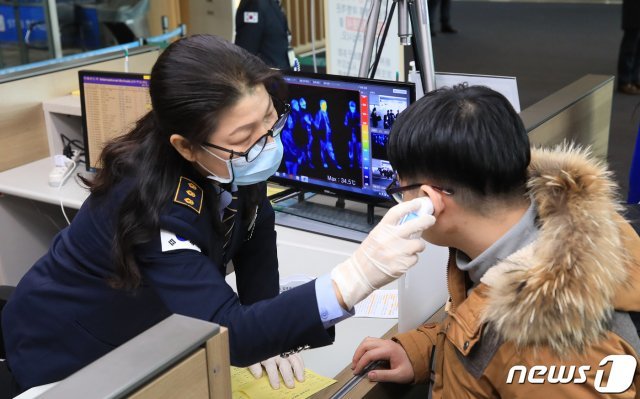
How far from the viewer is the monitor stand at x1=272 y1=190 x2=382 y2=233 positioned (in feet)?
7.02

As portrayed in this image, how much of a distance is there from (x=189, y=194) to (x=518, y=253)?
570mm

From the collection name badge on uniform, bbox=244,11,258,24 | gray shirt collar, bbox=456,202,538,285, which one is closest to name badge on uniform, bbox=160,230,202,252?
gray shirt collar, bbox=456,202,538,285

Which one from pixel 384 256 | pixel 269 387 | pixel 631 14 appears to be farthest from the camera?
pixel 631 14

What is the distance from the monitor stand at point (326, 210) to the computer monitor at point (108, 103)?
61 centimetres

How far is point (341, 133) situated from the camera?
2.06 metres

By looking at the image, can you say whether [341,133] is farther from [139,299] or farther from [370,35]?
[139,299]

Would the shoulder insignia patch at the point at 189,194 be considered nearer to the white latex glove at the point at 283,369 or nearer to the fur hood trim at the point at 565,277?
the white latex glove at the point at 283,369

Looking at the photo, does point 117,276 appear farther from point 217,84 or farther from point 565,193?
point 565,193

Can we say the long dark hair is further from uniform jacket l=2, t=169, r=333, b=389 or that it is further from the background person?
the background person

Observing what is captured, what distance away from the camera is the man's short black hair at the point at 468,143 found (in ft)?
3.57

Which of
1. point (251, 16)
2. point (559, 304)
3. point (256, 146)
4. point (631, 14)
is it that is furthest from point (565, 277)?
point (631, 14)

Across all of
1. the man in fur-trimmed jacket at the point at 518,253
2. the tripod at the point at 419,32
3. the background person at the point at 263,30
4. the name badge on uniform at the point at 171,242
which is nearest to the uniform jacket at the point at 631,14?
the background person at the point at 263,30

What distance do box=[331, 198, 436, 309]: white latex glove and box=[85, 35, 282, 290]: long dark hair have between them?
0.33 meters

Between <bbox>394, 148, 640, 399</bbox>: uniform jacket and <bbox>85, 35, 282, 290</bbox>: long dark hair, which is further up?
<bbox>85, 35, 282, 290</bbox>: long dark hair
